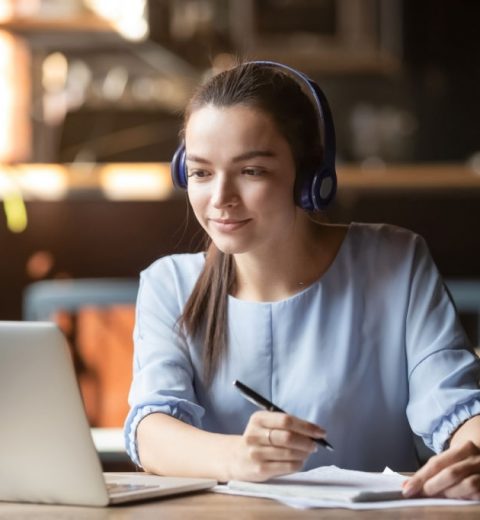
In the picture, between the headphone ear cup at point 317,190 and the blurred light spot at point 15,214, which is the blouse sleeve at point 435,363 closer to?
the headphone ear cup at point 317,190

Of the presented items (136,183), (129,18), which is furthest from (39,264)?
(129,18)

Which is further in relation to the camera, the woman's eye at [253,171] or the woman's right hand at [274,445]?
the woman's eye at [253,171]

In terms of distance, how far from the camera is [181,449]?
5.01 feet

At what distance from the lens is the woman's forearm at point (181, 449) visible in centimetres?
145

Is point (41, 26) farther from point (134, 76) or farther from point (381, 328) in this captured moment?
point (381, 328)

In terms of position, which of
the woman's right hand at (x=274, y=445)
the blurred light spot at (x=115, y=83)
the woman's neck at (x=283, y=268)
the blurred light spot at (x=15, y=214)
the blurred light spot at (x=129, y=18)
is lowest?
the woman's right hand at (x=274, y=445)

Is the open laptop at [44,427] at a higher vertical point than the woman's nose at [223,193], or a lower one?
lower

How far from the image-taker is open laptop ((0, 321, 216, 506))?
1.25m

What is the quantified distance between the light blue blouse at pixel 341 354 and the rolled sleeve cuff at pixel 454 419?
5cm

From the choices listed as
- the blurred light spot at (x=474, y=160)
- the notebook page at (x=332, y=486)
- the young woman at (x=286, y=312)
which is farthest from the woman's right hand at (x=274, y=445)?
the blurred light spot at (x=474, y=160)

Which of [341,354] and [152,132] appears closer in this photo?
[341,354]

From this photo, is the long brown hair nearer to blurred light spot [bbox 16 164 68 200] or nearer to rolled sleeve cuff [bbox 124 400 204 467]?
rolled sleeve cuff [bbox 124 400 204 467]

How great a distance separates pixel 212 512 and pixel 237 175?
0.50 meters

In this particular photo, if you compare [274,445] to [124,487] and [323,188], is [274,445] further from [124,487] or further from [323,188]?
[323,188]
